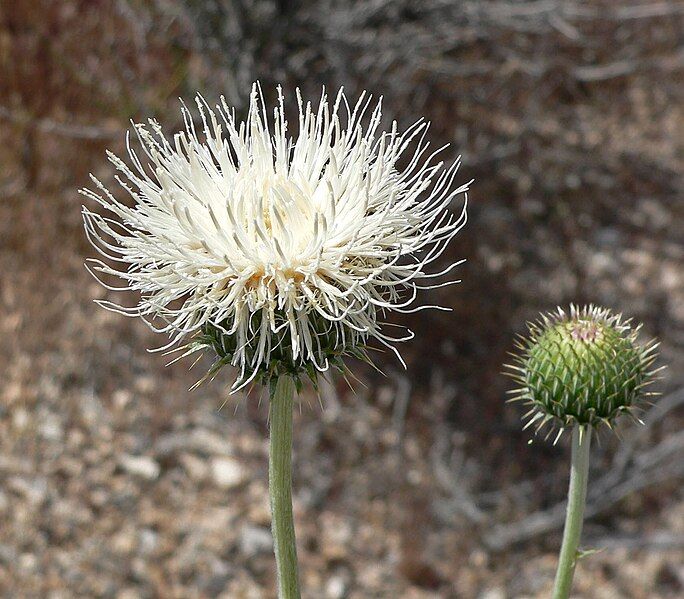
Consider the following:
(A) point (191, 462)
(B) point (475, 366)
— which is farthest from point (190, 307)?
(B) point (475, 366)

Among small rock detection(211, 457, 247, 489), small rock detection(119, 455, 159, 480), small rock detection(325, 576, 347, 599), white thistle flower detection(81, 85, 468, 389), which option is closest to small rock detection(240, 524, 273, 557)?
small rock detection(211, 457, 247, 489)

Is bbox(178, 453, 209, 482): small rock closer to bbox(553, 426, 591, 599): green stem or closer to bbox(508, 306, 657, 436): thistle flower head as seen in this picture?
bbox(508, 306, 657, 436): thistle flower head

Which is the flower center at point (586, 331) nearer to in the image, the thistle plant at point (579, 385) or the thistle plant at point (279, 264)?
the thistle plant at point (579, 385)

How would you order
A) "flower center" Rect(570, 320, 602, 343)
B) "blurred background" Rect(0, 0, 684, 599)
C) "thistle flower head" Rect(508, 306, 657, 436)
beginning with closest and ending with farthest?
"thistle flower head" Rect(508, 306, 657, 436)
"flower center" Rect(570, 320, 602, 343)
"blurred background" Rect(0, 0, 684, 599)

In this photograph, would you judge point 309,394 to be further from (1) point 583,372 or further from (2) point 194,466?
(1) point 583,372

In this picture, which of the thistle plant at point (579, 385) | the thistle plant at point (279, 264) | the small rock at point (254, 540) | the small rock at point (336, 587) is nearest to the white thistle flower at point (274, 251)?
the thistle plant at point (279, 264)

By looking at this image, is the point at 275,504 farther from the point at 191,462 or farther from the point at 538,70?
the point at 538,70

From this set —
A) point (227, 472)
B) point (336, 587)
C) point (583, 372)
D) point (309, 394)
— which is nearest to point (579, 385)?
point (583, 372)
